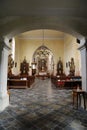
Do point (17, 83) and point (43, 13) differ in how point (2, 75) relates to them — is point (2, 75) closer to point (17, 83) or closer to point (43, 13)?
point (43, 13)

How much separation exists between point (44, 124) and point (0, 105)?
5.21 feet

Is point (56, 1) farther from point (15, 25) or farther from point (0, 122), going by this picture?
point (0, 122)

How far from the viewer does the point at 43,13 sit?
3230 millimetres

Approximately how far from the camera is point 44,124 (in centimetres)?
327

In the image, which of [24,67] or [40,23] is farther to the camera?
[24,67]

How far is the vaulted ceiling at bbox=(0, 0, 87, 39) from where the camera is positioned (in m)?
2.78

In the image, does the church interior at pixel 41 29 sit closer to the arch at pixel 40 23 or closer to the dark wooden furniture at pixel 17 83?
the arch at pixel 40 23

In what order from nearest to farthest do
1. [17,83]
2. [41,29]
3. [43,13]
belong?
1. [43,13]
2. [41,29]
3. [17,83]

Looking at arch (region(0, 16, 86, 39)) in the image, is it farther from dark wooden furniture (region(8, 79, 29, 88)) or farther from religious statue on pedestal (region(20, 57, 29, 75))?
religious statue on pedestal (region(20, 57, 29, 75))

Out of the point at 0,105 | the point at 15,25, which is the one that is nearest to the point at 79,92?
the point at 0,105

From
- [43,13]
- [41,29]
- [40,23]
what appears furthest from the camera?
[41,29]

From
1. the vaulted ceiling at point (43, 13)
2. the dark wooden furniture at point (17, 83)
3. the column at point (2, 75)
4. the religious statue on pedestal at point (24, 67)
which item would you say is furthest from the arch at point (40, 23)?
the religious statue on pedestal at point (24, 67)

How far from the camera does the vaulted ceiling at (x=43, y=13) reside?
9.13ft

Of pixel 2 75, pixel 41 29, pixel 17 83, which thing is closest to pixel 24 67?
pixel 17 83
